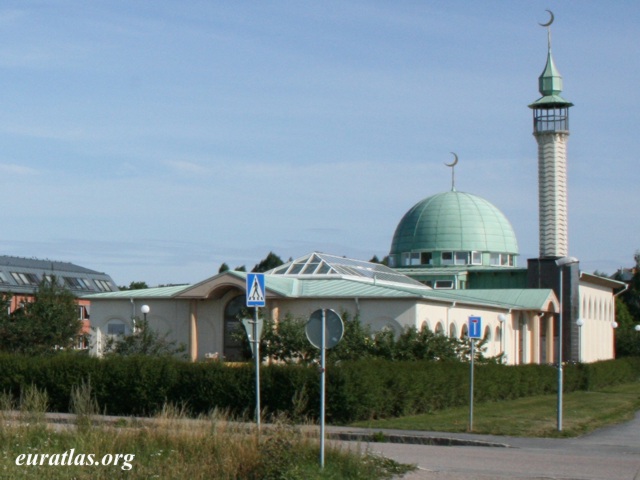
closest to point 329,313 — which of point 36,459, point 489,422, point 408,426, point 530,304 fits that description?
point 36,459

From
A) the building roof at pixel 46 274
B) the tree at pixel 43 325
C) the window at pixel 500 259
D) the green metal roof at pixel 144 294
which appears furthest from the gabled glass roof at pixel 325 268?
the building roof at pixel 46 274

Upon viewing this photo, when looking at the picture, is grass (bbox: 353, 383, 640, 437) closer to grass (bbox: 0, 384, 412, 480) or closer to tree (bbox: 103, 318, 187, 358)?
grass (bbox: 0, 384, 412, 480)

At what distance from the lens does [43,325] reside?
149ft

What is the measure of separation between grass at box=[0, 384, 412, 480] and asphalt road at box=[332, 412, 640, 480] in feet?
2.75

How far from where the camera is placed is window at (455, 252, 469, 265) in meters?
66.4

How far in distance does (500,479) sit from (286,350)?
18.9 metres

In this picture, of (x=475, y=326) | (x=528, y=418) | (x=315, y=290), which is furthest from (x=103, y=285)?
(x=475, y=326)

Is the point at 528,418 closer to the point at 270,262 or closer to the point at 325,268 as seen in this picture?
the point at 325,268

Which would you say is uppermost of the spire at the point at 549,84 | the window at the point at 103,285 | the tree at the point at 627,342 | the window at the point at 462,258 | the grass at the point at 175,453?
the spire at the point at 549,84

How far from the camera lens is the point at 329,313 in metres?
16.0

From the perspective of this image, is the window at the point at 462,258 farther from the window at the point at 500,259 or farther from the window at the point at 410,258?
the window at the point at 410,258

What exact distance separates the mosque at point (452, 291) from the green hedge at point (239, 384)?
4.02m

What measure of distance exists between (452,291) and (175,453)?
42193mm

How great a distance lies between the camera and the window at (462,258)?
218 ft
